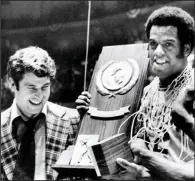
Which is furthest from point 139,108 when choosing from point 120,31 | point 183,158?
point 120,31

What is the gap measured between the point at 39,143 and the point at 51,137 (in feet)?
0.31

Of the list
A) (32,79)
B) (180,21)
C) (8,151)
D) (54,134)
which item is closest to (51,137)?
(54,134)

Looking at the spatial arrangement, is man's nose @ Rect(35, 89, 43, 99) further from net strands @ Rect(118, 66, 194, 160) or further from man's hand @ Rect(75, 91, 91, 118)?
net strands @ Rect(118, 66, 194, 160)

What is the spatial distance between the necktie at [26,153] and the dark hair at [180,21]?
1.11 m

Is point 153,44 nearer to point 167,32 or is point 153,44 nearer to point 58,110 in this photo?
point 167,32

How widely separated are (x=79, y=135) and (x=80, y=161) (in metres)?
0.19

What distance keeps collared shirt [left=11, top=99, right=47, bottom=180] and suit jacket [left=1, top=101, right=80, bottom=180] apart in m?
0.03

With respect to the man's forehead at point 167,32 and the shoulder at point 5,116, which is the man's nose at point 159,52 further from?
the shoulder at point 5,116

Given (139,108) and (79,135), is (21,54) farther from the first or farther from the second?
(139,108)

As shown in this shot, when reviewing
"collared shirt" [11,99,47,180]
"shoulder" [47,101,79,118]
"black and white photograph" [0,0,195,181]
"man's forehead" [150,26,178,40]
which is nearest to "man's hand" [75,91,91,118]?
"black and white photograph" [0,0,195,181]

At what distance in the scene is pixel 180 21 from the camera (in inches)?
87.7

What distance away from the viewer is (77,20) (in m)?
2.65

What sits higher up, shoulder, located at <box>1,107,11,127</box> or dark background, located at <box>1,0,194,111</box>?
dark background, located at <box>1,0,194,111</box>

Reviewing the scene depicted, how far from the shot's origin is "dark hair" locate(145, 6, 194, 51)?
223 centimetres
